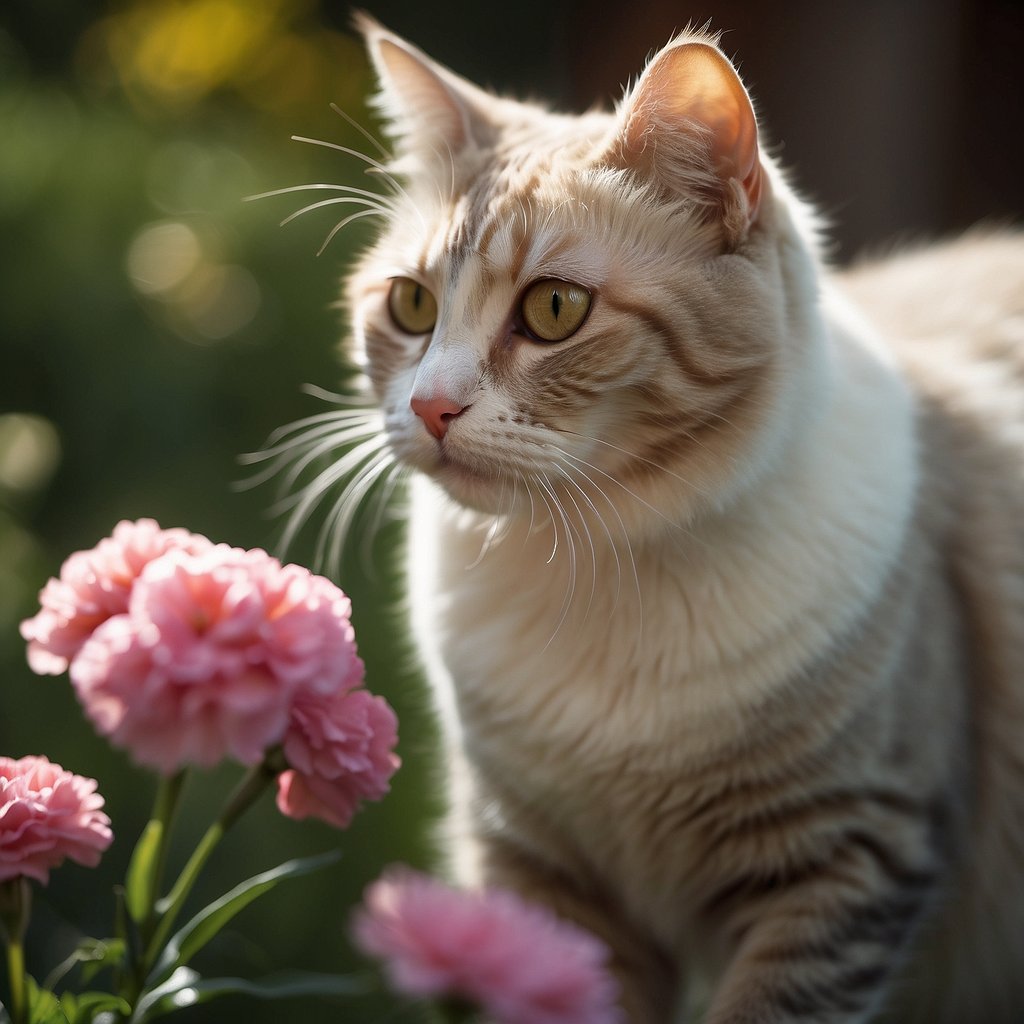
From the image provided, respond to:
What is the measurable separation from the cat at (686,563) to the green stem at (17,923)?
474 mm

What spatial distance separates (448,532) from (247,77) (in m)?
1.52

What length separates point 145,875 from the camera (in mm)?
685

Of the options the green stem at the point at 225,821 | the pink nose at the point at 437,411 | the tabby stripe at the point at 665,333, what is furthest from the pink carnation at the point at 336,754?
the tabby stripe at the point at 665,333

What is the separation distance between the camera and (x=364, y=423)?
3.91 ft

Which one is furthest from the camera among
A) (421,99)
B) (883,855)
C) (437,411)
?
(421,99)

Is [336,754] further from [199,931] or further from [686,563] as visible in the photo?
[686,563]

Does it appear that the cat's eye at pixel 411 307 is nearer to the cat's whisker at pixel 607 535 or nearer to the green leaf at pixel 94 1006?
the cat's whisker at pixel 607 535

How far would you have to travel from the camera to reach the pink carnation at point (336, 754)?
621mm

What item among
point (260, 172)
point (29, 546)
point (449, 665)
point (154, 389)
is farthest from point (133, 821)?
point (260, 172)

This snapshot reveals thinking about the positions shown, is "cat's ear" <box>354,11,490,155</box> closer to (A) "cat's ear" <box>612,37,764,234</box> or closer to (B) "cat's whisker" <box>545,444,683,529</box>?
(A) "cat's ear" <box>612,37,764,234</box>

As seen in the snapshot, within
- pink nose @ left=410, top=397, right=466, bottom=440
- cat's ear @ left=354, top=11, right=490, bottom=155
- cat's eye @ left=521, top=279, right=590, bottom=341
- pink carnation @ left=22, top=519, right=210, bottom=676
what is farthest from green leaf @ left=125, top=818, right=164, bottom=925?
cat's ear @ left=354, top=11, right=490, bottom=155

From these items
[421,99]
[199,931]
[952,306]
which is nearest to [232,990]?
[199,931]

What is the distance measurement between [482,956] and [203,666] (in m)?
0.18

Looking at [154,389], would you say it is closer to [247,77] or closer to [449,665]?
[247,77]
